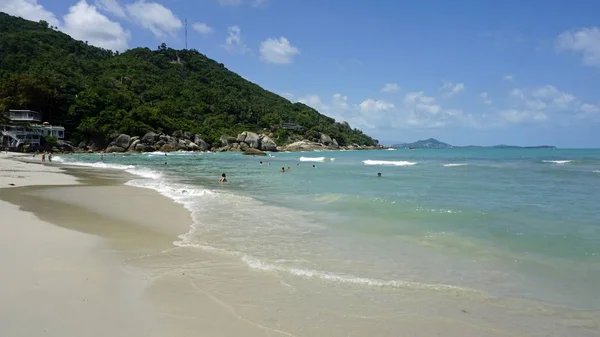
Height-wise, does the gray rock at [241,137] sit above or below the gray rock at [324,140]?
below

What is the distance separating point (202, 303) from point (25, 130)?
3032 inches

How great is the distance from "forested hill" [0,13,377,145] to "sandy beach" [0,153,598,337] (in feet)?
274

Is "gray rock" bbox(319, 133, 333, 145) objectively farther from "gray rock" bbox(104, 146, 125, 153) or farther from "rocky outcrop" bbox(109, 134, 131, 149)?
"gray rock" bbox(104, 146, 125, 153)

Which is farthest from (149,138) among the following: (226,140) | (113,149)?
(226,140)

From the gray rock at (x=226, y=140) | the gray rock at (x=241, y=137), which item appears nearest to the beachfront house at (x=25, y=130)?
the gray rock at (x=226, y=140)

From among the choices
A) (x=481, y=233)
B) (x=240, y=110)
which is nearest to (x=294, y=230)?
(x=481, y=233)

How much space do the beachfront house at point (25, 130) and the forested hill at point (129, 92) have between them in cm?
415

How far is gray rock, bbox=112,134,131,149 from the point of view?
3187 inches

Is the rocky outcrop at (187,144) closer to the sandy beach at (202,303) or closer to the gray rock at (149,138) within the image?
the gray rock at (149,138)

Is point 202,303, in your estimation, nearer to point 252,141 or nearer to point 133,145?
point 133,145

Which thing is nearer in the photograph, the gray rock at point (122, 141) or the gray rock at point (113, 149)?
the gray rock at point (113, 149)

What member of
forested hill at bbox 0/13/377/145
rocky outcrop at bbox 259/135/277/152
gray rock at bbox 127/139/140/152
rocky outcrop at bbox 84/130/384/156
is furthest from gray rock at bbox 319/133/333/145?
gray rock at bbox 127/139/140/152

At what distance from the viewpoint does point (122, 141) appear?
8156cm

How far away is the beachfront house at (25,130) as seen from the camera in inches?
2537
